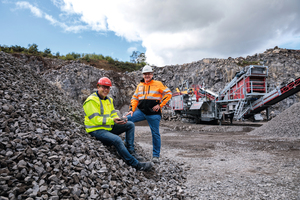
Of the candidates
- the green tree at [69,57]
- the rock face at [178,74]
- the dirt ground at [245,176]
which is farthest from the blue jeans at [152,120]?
the green tree at [69,57]

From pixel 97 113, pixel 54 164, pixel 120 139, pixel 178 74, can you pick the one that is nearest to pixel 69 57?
pixel 178 74

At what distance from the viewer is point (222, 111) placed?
15766mm

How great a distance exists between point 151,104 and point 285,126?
8.88 m

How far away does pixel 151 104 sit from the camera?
4.39 meters

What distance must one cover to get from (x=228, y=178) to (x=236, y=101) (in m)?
12.2

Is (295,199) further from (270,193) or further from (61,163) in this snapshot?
(61,163)

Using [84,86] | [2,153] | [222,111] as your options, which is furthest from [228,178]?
[84,86]

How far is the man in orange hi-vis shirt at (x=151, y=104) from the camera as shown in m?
4.39

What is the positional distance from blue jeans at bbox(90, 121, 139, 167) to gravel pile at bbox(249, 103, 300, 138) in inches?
343

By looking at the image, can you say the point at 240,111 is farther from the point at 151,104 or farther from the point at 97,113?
the point at 97,113

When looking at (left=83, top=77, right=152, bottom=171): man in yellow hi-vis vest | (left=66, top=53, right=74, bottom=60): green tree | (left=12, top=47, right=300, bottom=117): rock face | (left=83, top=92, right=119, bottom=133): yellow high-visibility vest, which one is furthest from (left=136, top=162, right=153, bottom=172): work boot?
(left=66, top=53, right=74, bottom=60): green tree

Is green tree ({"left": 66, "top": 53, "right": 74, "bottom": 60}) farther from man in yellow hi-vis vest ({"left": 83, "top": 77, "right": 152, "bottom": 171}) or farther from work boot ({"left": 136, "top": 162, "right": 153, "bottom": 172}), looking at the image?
work boot ({"left": 136, "top": 162, "right": 153, "bottom": 172})

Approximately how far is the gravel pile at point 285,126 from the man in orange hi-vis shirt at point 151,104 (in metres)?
7.99

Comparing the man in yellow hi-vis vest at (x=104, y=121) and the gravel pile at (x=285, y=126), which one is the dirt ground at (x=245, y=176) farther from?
the gravel pile at (x=285, y=126)
